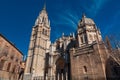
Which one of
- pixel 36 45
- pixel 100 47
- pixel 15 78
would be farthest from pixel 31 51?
pixel 100 47

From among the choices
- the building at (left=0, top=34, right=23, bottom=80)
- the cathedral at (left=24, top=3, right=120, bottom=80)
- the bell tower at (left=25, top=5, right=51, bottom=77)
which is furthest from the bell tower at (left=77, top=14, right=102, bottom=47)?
the building at (left=0, top=34, right=23, bottom=80)

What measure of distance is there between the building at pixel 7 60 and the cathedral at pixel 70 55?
6.54 meters

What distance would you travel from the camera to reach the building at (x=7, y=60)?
2523 centimetres

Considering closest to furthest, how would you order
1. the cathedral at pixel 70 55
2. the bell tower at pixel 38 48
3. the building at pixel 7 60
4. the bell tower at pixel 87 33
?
the cathedral at pixel 70 55 < the building at pixel 7 60 < the bell tower at pixel 87 33 < the bell tower at pixel 38 48

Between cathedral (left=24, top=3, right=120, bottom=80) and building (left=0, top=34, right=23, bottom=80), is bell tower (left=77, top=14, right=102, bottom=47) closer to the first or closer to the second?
cathedral (left=24, top=3, right=120, bottom=80)

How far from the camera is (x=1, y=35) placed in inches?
963

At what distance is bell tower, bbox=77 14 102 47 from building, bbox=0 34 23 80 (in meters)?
18.4

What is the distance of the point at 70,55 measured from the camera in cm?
2473

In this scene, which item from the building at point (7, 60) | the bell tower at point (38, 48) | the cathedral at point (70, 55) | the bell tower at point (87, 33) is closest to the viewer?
the cathedral at point (70, 55)

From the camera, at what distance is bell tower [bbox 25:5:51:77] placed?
37.3 m

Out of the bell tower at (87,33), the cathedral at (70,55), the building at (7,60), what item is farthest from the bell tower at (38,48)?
the bell tower at (87,33)

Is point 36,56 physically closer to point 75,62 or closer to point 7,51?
point 7,51

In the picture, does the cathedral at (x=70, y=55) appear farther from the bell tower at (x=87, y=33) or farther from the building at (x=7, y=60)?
the building at (x=7, y=60)

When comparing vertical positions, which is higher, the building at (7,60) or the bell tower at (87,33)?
the bell tower at (87,33)
